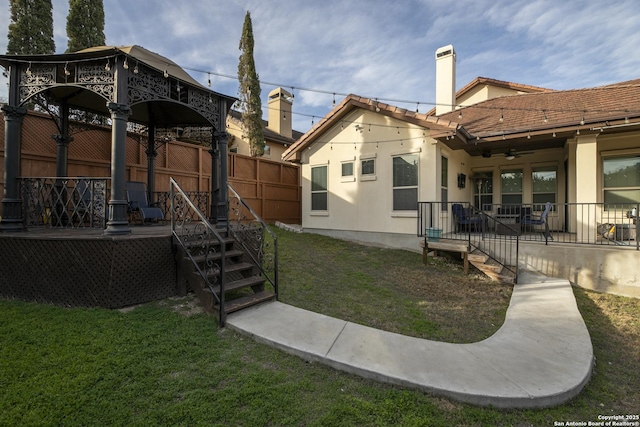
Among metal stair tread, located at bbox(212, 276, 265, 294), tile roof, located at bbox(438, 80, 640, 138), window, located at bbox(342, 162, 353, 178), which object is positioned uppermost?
tile roof, located at bbox(438, 80, 640, 138)

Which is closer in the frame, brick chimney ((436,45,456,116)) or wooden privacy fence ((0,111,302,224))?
wooden privacy fence ((0,111,302,224))

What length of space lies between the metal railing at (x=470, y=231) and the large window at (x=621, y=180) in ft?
8.07

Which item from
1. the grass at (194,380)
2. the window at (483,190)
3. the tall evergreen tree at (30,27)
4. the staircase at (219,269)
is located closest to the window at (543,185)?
the window at (483,190)

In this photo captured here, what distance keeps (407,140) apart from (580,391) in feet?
22.9

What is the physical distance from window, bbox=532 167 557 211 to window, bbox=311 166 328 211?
22.9 feet

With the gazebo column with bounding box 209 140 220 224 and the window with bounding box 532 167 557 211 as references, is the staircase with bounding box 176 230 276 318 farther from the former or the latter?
the window with bounding box 532 167 557 211

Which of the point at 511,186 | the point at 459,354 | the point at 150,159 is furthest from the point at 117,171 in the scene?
the point at 511,186

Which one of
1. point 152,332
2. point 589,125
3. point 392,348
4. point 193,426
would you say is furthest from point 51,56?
point 589,125

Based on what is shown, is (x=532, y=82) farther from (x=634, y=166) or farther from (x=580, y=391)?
(x=580, y=391)

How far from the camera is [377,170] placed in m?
9.02

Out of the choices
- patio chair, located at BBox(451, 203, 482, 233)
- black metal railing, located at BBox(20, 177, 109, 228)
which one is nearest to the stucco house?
patio chair, located at BBox(451, 203, 482, 233)

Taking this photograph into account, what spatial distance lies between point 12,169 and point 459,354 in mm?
6725

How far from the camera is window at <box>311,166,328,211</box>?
33.8 ft

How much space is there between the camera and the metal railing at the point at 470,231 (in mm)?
6852
